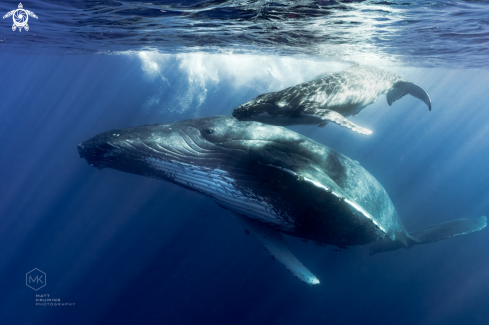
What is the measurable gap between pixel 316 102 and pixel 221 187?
2.71m

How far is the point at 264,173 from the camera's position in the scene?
4.61 m

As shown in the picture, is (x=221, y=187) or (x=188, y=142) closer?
(x=221, y=187)

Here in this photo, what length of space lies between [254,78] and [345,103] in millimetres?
41281

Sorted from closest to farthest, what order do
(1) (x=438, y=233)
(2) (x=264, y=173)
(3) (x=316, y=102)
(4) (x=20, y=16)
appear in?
(3) (x=316, y=102) < (2) (x=264, y=173) < (1) (x=438, y=233) < (4) (x=20, y=16)

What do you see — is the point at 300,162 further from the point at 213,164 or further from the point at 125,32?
the point at 125,32

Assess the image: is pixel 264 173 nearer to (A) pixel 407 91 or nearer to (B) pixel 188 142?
(B) pixel 188 142

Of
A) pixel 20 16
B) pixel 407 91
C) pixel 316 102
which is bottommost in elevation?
pixel 407 91

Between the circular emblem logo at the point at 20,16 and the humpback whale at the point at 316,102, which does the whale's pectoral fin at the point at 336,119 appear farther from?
the circular emblem logo at the point at 20,16

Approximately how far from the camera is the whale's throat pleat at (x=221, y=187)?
5152 mm

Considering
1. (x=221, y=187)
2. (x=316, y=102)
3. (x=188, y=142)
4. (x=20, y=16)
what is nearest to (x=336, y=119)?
(x=316, y=102)

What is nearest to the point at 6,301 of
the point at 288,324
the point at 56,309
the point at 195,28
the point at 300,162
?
the point at 56,309

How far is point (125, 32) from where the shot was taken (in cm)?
1499

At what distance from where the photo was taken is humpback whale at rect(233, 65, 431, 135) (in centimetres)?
374

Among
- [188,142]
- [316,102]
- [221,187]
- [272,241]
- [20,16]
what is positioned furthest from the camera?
[20,16]
